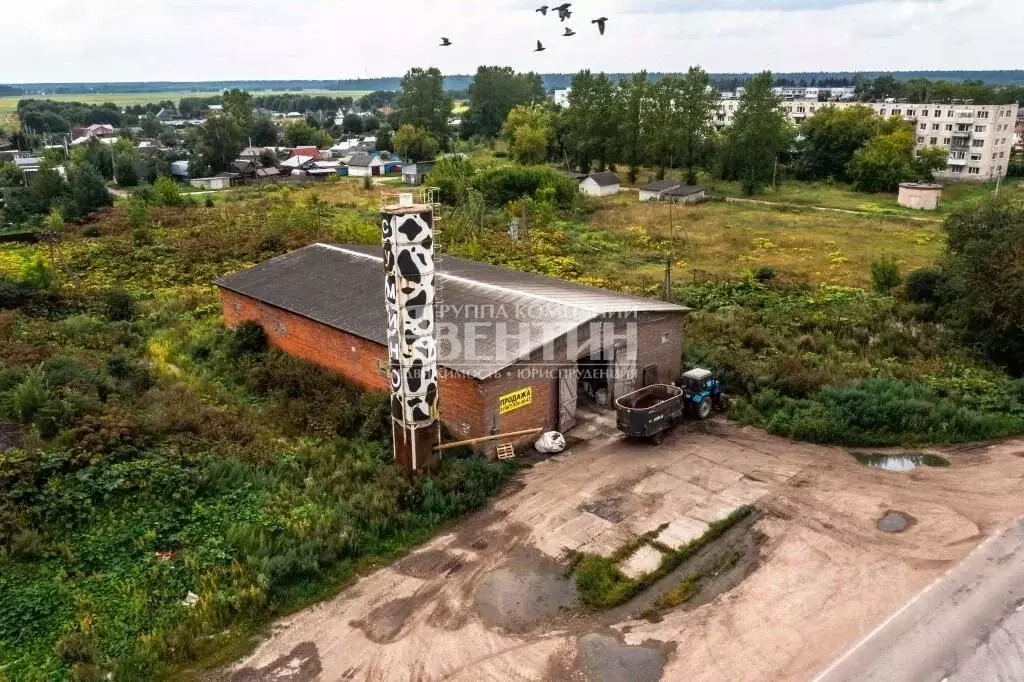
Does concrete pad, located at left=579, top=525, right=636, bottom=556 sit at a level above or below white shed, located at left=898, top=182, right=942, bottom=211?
below

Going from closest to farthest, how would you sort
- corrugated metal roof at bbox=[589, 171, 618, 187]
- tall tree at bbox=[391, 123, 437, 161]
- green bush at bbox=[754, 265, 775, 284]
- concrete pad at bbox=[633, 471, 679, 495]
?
concrete pad at bbox=[633, 471, 679, 495], green bush at bbox=[754, 265, 775, 284], corrugated metal roof at bbox=[589, 171, 618, 187], tall tree at bbox=[391, 123, 437, 161]

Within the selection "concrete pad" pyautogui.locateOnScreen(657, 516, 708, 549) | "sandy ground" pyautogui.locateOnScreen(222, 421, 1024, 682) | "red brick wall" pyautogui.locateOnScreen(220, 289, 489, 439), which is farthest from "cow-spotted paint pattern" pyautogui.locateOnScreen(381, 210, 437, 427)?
"concrete pad" pyautogui.locateOnScreen(657, 516, 708, 549)

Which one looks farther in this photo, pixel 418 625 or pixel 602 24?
pixel 602 24

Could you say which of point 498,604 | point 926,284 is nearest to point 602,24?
point 498,604

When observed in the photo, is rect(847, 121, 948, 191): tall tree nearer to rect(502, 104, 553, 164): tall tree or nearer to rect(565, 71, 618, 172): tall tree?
rect(565, 71, 618, 172): tall tree

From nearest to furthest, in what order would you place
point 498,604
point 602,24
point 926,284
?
point 498,604
point 602,24
point 926,284

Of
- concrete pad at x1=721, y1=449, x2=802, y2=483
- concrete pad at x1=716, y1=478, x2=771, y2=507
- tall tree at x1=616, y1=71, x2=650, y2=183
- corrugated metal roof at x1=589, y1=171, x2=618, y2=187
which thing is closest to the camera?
concrete pad at x1=716, y1=478, x2=771, y2=507

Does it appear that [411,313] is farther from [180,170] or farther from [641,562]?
[180,170]

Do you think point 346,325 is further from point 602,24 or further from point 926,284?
Result: point 926,284
